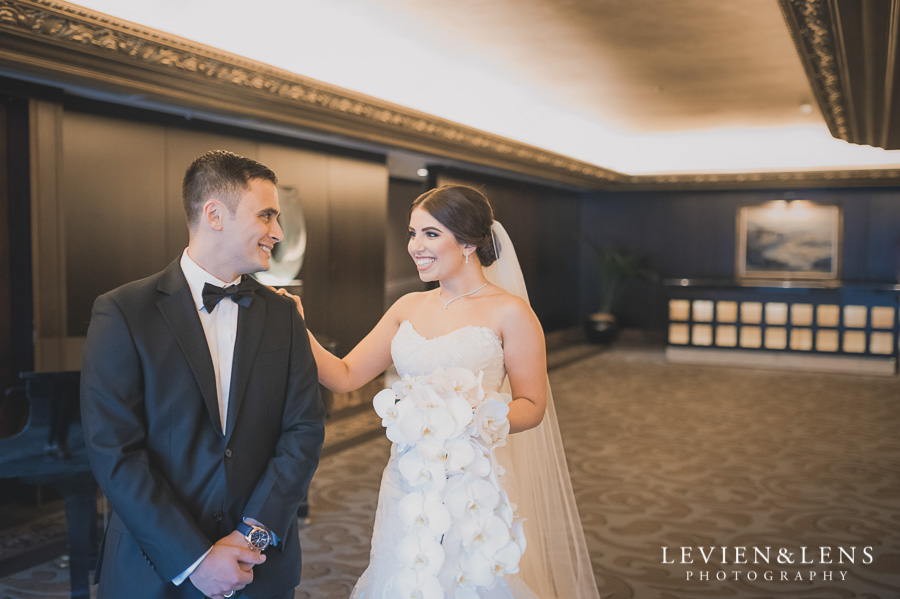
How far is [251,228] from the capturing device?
203 centimetres

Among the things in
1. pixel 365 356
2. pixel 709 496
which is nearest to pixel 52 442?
pixel 365 356

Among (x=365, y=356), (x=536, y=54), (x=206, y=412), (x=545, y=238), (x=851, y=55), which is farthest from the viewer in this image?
(x=545, y=238)

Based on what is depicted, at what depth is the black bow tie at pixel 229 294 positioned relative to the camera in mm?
2002

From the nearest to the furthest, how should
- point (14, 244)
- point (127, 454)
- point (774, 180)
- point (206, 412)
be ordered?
point (127, 454), point (206, 412), point (14, 244), point (774, 180)

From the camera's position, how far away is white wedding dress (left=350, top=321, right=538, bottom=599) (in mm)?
2627

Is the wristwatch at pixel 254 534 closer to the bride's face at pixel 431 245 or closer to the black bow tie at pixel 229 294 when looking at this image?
the black bow tie at pixel 229 294

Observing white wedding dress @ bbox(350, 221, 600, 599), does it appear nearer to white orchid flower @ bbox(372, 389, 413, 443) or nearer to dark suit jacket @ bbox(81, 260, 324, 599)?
white orchid flower @ bbox(372, 389, 413, 443)

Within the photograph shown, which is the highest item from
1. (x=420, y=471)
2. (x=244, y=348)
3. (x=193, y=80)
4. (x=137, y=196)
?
(x=193, y=80)

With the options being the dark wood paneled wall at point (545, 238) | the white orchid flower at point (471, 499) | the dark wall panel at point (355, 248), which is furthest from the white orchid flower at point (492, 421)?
the dark wood paneled wall at point (545, 238)

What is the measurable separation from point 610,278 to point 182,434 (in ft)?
38.7

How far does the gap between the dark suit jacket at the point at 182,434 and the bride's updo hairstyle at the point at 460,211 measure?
76cm

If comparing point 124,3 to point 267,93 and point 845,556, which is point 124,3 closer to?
point 267,93

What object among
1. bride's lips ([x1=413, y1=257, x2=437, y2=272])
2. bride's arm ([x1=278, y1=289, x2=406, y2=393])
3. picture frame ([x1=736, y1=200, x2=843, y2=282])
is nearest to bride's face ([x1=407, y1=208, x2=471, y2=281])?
bride's lips ([x1=413, y1=257, x2=437, y2=272])

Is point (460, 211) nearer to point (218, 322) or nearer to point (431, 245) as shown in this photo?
point (431, 245)
